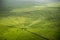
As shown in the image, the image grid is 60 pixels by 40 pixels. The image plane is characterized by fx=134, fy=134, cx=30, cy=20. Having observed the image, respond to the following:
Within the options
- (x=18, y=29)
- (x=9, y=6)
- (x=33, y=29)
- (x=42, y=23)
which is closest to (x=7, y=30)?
(x=18, y=29)

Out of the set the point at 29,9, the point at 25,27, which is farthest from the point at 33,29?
the point at 29,9

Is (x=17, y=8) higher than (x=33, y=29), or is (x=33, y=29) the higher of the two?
(x=17, y=8)

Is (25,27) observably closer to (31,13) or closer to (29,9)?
(31,13)

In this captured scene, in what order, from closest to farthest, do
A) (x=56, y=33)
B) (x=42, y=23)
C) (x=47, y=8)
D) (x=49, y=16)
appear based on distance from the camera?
1. (x=56, y=33)
2. (x=42, y=23)
3. (x=49, y=16)
4. (x=47, y=8)

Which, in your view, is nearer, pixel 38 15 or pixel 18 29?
pixel 18 29

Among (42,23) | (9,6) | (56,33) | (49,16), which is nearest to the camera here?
(56,33)

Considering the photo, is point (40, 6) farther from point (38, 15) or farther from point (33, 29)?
point (33, 29)
